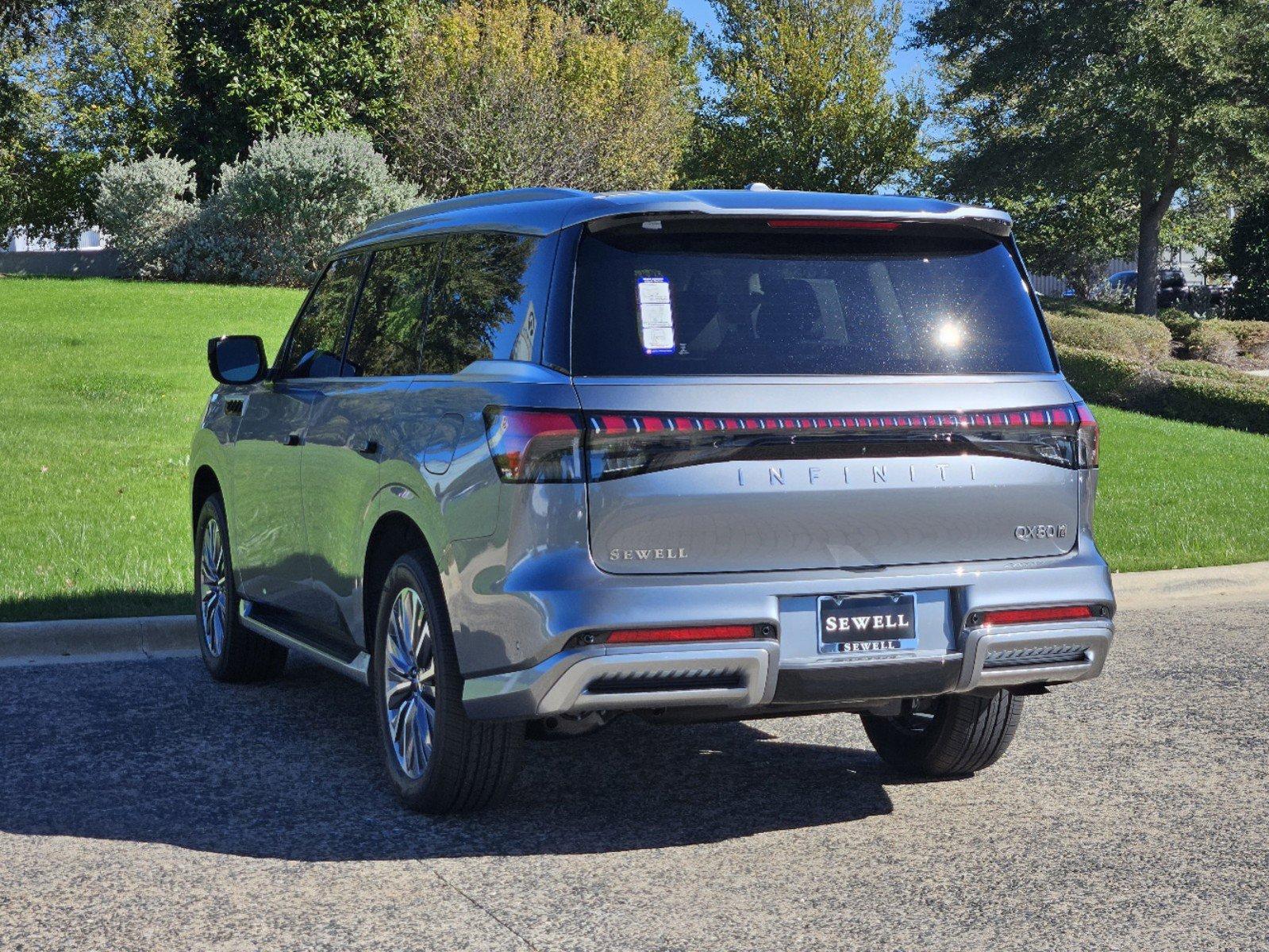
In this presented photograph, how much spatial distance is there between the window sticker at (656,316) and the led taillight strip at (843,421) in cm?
27

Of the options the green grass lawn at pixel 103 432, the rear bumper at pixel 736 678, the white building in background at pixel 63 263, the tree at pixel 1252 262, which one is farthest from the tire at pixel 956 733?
the tree at pixel 1252 262

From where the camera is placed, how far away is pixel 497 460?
4.64 metres

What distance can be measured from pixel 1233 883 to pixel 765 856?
4.47 ft

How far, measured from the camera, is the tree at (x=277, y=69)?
1486 inches

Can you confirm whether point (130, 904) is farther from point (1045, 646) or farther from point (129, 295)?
point (129, 295)

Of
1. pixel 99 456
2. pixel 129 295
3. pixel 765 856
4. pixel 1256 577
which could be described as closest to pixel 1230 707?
pixel 765 856

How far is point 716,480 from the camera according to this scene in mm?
4613

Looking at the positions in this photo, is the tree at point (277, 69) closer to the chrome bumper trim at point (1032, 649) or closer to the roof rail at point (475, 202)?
the roof rail at point (475, 202)

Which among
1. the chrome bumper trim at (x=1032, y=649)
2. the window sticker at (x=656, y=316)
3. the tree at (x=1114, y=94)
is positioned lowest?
the chrome bumper trim at (x=1032, y=649)

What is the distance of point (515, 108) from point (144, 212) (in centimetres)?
923

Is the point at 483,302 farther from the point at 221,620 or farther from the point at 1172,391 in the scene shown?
the point at 1172,391

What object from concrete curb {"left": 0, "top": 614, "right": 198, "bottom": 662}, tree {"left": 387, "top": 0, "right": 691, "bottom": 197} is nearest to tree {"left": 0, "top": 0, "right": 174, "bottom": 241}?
tree {"left": 387, "top": 0, "right": 691, "bottom": 197}

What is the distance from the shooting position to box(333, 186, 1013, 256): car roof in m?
4.84

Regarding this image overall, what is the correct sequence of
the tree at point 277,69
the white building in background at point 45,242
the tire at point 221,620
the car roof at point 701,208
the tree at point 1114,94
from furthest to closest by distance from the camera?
the white building in background at point 45,242 → the tree at point 277,69 → the tree at point 1114,94 → the tire at point 221,620 → the car roof at point 701,208
